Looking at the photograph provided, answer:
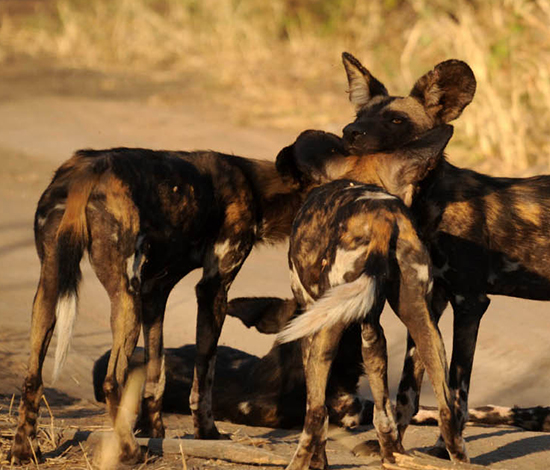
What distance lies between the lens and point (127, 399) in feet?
12.1

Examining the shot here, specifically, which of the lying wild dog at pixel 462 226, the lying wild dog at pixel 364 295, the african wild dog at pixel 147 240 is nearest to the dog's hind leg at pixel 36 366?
the african wild dog at pixel 147 240

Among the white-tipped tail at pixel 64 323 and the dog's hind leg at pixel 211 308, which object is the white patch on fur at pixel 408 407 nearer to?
the dog's hind leg at pixel 211 308

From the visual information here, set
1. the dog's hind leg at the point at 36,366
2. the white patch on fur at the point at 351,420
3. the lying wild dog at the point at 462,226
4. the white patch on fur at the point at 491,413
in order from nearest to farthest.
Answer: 1. the dog's hind leg at the point at 36,366
2. the lying wild dog at the point at 462,226
3. the white patch on fur at the point at 491,413
4. the white patch on fur at the point at 351,420

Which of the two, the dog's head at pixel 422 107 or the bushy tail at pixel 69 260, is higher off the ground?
the dog's head at pixel 422 107

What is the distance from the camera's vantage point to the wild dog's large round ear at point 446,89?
4.23 metres

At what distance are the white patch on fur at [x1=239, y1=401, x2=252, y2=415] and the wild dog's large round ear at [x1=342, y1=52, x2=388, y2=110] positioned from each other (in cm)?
138

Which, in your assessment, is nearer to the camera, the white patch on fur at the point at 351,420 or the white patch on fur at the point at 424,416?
the white patch on fur at the point at 424,416

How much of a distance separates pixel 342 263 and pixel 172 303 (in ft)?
9.44

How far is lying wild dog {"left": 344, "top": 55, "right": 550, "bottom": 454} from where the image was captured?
13.2 feet

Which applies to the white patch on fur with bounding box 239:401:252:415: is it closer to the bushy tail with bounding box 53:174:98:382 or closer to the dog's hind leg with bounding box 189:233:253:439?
the dog's hind leg with bounding box 189:233:253:439

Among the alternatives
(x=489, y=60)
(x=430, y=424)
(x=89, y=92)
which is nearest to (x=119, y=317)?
(x=430, y=424)

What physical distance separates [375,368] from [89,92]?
9.11 metres

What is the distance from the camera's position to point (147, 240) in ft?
12.8

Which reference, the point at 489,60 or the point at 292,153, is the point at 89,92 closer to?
the point at 489,60
